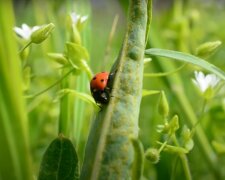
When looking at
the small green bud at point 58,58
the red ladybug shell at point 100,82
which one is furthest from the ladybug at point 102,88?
the small green bud at point 58,58

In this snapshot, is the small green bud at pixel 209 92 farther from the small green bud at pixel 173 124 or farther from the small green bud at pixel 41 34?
the small green bud at pixel 41 34

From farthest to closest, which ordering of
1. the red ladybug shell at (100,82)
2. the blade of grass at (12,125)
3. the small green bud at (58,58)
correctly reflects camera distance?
the small green bud at (58,58), the red ladybug shell at (100,82), the blade of grass at (12,125)

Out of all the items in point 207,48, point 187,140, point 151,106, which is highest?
point 207,48

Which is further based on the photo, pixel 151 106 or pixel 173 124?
pixel 151 106

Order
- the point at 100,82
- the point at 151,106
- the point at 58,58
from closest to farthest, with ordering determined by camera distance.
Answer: the point at 100,82 → the point at 58,58 → the point at 151,106

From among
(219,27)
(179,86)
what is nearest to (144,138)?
Result: (179,86)

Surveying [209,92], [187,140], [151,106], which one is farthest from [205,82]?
[151,106]

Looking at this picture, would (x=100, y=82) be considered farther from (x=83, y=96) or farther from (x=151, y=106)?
(x=151, y=106)
